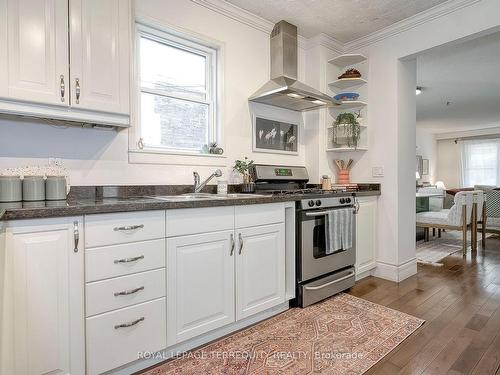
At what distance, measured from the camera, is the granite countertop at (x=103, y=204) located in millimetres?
1232

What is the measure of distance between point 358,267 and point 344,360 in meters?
1.36

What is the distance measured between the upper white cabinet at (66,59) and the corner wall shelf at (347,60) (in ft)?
7.39

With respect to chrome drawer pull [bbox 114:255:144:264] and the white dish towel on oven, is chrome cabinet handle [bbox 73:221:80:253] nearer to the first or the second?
chrome drawer pull [bbox 114:255:144:264]

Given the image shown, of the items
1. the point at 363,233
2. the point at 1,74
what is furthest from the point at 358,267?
the point at 1,74

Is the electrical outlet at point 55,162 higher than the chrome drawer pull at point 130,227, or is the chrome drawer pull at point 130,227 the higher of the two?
the electrical outlet at point 55,162

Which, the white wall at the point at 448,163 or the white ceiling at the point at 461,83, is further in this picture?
the white wall at the point at 448,163

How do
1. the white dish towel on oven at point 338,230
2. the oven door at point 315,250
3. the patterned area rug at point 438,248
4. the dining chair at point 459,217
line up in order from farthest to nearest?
1. the dining chair at point 459,217
2. the patterned area rug at point 438,248
3. the white dish towel on oven at point 338,230
4. the oven door at point 315,250

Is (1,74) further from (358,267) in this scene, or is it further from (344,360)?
(358,267)

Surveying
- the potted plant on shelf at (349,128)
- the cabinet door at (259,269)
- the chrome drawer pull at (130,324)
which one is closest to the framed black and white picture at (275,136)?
the potted plant on shelf at (349,128)

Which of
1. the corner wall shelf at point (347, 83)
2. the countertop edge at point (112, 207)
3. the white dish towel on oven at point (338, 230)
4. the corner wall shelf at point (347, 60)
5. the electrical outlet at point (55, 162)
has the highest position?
the corner wall shelf at point (347, 60)

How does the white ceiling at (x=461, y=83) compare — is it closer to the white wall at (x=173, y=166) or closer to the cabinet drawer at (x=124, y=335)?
the white wall at (x=173, y=166)

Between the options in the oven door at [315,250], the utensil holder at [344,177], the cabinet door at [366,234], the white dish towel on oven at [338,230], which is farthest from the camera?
the utensil holder at [344,177]

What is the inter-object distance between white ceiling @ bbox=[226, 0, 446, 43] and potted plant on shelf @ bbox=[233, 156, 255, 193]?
1450mm

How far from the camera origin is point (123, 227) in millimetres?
1474
